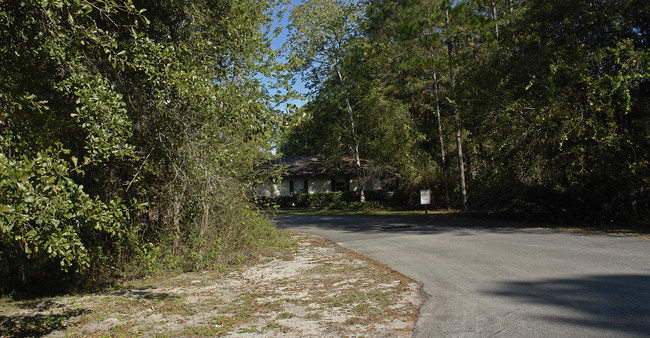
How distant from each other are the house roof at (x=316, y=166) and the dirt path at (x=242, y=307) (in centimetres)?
2734

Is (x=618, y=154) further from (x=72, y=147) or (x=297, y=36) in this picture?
(x=297, y=36)

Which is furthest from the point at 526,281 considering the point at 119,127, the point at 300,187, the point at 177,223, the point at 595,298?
the point at 300,187

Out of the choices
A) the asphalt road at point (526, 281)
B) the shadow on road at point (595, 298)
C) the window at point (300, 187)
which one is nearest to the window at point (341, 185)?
the window at point (300, 187)

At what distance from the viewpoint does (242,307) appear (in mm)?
7113

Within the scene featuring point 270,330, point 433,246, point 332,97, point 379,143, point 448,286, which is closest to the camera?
point 270,330

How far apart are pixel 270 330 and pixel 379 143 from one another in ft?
84.7

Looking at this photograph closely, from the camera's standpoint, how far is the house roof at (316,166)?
39062mm

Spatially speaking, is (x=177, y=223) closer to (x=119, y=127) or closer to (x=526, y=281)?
(x=119, y=127)

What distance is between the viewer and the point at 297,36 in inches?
1298

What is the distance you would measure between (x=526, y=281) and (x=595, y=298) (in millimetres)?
1351

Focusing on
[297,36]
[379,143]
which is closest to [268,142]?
[379,143]

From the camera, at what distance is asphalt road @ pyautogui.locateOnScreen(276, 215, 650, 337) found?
542 centimetres

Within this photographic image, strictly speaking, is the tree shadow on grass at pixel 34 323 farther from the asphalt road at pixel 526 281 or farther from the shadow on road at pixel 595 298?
the shadow on road at pixel 595 298

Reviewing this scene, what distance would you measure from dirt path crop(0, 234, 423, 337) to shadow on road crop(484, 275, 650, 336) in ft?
5.55
